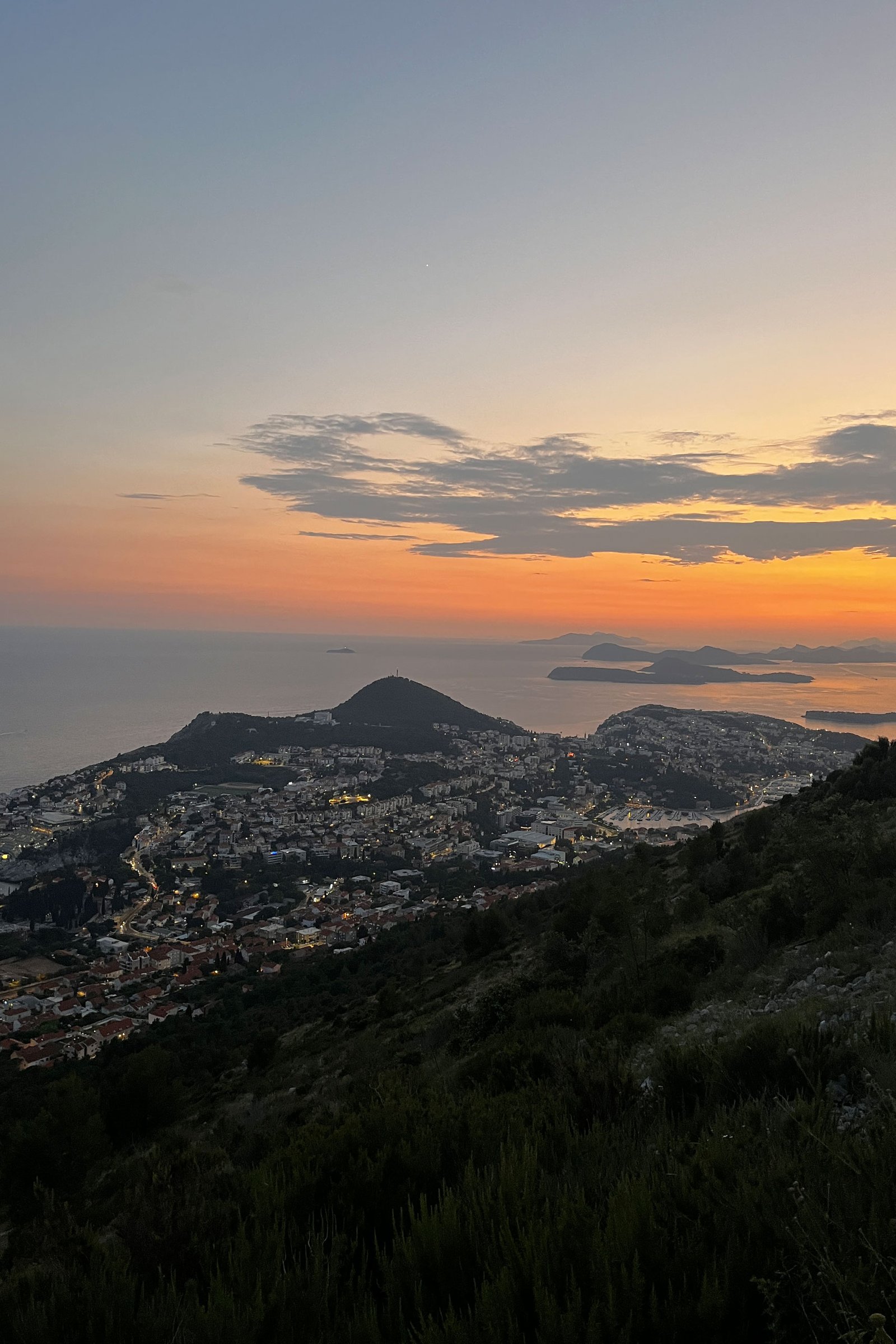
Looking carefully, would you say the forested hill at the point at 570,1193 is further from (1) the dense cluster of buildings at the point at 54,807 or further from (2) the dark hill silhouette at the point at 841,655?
(2) the dark hill silhouette at the point at 841,655

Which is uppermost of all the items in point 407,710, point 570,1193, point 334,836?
point 570,1193

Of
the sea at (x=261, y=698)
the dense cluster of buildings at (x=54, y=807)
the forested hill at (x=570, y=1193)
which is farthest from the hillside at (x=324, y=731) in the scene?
Answer: the forested hill at (x=570, y=1193)

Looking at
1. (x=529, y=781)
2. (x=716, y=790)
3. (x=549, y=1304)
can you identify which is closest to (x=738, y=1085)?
(x=549, y=1304)

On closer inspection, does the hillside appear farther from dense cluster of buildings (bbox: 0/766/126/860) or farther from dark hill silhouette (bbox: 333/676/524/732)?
dense cluster of buildings (bbox: 0/766/126/860)

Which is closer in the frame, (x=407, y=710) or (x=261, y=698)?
(x=407, y=710)

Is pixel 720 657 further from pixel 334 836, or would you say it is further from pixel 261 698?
pixel 334 836

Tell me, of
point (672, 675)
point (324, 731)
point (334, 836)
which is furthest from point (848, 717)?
point (672, 675)

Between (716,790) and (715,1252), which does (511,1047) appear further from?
(716,790)

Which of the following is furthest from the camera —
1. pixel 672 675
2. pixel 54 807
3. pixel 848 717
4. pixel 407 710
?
pixel 672 675
